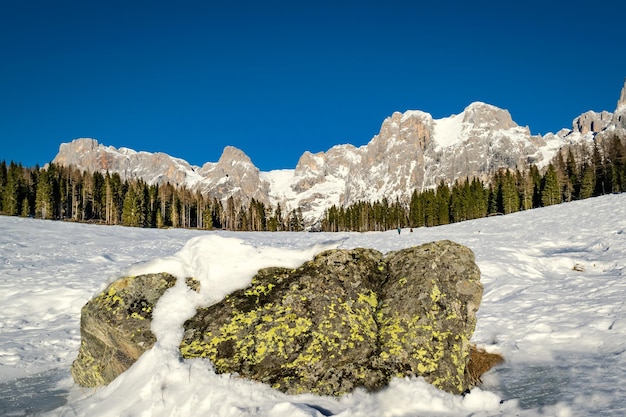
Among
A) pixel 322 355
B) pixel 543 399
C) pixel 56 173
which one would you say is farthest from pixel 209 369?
pixel 56 173

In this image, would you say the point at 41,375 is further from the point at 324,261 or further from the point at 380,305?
the point at 380,305

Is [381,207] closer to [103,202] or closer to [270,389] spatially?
[103,202]

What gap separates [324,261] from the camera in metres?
7.04

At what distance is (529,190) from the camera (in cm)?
9588

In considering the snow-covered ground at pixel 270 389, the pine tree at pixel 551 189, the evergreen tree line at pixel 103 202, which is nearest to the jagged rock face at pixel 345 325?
the snow-covered ground at pixel 270 389

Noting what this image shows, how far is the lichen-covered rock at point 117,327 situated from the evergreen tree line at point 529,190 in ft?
318

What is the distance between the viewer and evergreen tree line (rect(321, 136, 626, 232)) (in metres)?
85.6

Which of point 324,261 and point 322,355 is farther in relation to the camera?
point 324,261

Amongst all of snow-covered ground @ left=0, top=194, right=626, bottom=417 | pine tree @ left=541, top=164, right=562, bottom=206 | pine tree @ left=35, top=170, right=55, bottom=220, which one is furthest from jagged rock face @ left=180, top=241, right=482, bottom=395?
pine tree @ left=35, top=170, right=55, bottom=220

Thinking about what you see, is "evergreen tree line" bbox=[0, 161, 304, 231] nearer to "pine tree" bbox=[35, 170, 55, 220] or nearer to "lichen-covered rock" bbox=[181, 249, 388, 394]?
"pine tree" bbox=[35, 170, 55, 220]

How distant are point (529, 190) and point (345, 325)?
105m

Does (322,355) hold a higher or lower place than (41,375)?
higher

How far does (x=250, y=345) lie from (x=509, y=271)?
1321 cm

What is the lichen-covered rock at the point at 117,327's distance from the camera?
6082mm
